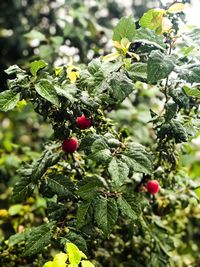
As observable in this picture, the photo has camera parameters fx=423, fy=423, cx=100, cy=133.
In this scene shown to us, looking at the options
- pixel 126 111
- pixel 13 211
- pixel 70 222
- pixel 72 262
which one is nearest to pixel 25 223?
pixel 13 211

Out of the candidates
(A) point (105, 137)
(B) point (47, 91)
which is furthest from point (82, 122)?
(B) point (47, 91)

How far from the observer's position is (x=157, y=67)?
106cm

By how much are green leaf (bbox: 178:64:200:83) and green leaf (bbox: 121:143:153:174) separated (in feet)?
0.74

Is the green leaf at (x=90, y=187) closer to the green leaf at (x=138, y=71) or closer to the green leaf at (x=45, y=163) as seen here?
the green leaf at (x=45, y=163)

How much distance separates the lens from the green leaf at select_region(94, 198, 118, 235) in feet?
3.61

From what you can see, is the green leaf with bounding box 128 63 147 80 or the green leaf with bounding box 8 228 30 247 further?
the green leaf with bounding box 8 228 30 247

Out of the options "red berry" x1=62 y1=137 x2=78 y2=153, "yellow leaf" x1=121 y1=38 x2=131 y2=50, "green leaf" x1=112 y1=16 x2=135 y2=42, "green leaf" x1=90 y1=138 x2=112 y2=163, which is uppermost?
"green leaf" x1=112 y1=16 x2=135 y2=42

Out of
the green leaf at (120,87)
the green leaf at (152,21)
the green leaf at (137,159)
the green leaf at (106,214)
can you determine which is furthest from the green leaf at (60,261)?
the green leaf at (152,21)

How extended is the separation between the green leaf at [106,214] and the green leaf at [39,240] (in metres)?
0.17

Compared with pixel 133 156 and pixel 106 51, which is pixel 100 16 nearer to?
pixel 106 51

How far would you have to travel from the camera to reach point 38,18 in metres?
3.41

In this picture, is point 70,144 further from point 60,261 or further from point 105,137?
point 60,261

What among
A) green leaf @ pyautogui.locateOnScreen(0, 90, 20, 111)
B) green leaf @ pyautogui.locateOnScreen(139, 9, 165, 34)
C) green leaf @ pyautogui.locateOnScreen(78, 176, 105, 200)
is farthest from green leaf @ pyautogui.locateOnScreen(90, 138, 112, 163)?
green leaf @ pyautogui.locateOnScreen(139, 9, 165, 34)

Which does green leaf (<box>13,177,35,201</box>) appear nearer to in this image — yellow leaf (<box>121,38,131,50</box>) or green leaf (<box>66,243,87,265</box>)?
green leaf (<box>66,243,87,265</box>)
